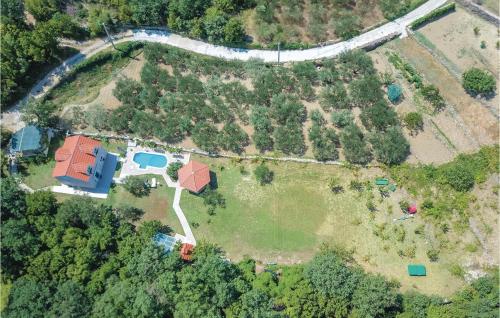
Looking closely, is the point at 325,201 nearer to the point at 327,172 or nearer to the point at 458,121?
the point at 327,172

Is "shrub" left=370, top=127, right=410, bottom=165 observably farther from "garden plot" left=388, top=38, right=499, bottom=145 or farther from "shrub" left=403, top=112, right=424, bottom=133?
"garden plot" left=388, top=38, right=499, bottom=145

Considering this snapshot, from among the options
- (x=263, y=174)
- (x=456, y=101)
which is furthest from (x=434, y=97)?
(x=263, y=174)

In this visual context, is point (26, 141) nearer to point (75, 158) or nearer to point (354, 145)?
point (75, 158)

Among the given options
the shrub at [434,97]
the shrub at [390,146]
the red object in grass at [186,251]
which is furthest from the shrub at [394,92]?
the red object in grass at [186,251]

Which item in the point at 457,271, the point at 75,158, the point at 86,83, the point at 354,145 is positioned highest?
the point at 86,83

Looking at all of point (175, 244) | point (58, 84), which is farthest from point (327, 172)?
point (58, 84)

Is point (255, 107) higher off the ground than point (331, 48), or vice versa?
point (331, 48)

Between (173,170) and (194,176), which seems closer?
(194,176)

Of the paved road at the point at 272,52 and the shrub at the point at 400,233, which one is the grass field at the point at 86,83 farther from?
the shrub at the point at 400,233
